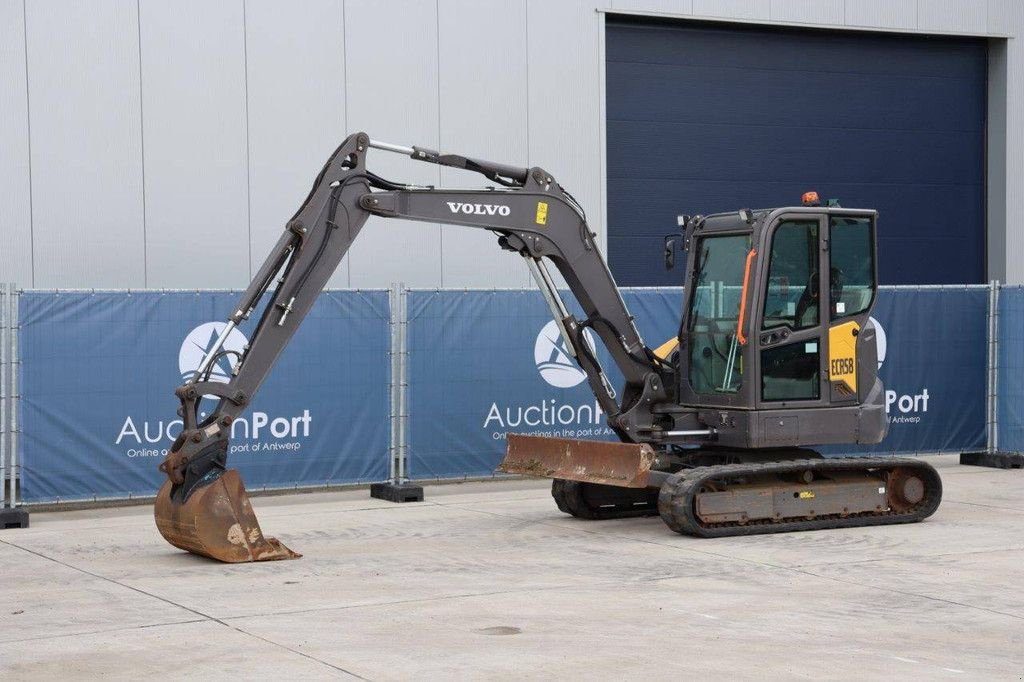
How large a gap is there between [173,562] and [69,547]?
1385 mm

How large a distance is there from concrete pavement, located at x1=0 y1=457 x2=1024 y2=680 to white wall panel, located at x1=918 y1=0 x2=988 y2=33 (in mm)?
11114

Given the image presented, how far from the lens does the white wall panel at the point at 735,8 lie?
21.8 metres

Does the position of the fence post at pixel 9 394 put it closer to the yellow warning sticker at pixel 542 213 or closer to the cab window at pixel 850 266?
the yellow warning sticker at pixel 542 213

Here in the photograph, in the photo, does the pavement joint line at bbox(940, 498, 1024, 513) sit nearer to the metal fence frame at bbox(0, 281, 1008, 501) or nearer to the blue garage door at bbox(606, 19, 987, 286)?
the metal fence frame at bbox(0, 281, 1008, 501)

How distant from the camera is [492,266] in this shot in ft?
65.6

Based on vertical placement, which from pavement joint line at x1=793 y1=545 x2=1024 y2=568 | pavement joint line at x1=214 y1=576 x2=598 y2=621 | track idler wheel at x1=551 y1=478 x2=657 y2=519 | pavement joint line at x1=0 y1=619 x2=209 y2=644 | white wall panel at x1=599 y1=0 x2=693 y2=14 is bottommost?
pavement joint line at x1=793 y1=545 x2=1024 y2=568

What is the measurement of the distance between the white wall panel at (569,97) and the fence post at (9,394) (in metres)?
8.23

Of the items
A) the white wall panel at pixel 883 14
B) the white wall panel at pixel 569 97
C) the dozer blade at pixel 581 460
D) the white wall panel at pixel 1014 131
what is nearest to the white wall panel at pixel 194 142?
the white wall panel at pixel 569 97

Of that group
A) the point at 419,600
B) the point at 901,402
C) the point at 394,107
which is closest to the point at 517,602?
the point at 419,600

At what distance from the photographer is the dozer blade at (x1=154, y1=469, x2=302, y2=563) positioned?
37.8 ft

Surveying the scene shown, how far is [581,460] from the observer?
44.3ft

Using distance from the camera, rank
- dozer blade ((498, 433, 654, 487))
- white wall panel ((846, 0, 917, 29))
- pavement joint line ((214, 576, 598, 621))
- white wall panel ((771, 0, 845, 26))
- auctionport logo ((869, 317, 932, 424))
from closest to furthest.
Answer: pavement joint line ((214, 576, 598, 621)), dozer blade ((498, 433, 654, 487)), auctionport logo ((869, 317, 932, 424)), white wall panel ((771, 0, 845, 26)), white wall panel ((846, 0, 917, 29))

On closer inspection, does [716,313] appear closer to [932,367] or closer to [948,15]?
[932,367]

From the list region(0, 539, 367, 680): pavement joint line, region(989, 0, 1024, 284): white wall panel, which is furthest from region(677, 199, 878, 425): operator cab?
region(989, 0, 1024, 284): white wall panel
